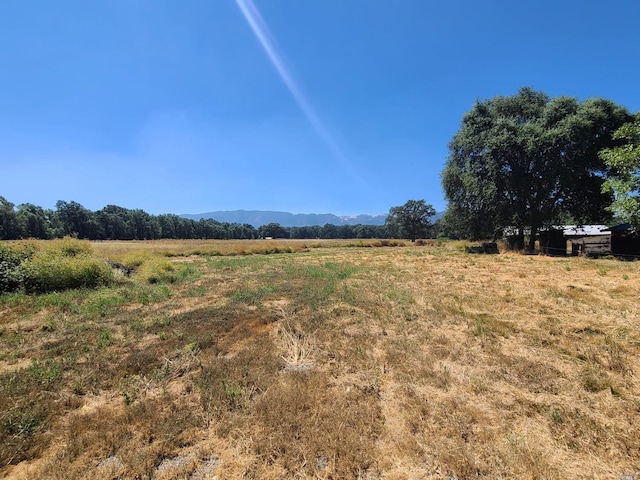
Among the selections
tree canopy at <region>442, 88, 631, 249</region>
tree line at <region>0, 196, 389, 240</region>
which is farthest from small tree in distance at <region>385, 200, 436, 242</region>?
tree line at <region>0, 196, 389, 240</region>

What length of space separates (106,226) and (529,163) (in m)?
97.7

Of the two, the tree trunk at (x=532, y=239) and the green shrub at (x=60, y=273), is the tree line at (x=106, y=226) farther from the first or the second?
the tree trunk at (x=532, y=239)

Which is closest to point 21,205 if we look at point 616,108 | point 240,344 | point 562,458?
point 240,344

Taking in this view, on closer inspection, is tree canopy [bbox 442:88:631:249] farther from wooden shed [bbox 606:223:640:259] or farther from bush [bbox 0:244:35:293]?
bush [bbox 0:244:35:293]

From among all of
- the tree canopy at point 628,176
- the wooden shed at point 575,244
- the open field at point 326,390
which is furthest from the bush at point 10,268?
the wooden shed at point 575,244

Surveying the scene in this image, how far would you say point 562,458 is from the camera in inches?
102

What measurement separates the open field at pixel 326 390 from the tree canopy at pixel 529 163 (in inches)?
645

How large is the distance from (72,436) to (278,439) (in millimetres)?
2255

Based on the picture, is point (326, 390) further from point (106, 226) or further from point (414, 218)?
point (106, 226)

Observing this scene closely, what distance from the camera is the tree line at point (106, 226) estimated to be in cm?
5853

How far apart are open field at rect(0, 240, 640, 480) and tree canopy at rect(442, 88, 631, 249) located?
16.4 metres

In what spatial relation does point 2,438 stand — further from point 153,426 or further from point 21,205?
point 21,205

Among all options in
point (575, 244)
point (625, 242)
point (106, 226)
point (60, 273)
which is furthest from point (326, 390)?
point (106, 226)

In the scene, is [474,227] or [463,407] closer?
[463,407]
